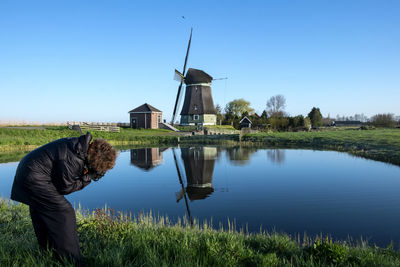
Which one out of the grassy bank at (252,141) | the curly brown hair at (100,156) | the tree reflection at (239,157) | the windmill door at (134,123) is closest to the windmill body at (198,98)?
the windmill door at (134,123)

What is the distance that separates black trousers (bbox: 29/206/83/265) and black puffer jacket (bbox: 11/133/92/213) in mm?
86

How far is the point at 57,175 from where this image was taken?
2848 mm

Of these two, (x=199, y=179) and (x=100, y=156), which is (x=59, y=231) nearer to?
(x=100, y=156)

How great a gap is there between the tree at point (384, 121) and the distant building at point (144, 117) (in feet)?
138

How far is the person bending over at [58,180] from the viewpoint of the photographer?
2.79m

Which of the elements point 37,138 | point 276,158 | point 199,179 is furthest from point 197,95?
point 199,179

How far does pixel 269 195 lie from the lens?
30.5 ft

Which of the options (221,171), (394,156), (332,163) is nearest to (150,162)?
(221,171)

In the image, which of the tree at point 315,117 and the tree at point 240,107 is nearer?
the tree at point 315,117

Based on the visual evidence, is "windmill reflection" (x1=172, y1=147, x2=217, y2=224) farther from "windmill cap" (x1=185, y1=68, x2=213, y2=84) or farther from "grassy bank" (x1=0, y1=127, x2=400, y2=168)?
"windmill cap" (x1=185, y1=68, x2=213, y2=84)

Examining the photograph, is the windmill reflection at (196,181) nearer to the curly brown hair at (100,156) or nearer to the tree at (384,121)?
the curly brown hair at (100,156)

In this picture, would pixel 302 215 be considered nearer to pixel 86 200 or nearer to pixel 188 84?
pixel 86 200

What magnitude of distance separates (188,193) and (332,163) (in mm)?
10434

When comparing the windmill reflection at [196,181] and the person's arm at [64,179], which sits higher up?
the person's arm at [64,179]
